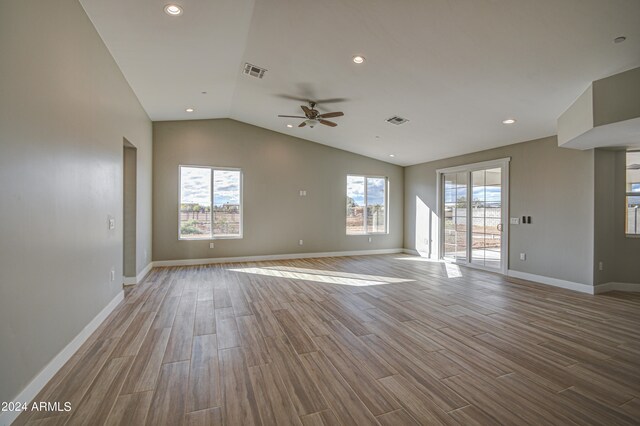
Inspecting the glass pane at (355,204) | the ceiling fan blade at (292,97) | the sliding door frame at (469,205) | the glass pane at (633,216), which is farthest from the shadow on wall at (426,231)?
the ceiling fan blade at (292,97)

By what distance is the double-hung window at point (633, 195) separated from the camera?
5.00 metres

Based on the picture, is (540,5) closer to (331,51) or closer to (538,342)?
(331,51)

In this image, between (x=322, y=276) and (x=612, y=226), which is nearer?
(x=612, y=226)

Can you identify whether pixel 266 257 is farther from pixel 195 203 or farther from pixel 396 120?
pixel 396 120

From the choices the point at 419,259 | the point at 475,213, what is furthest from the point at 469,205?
the point at 419,259

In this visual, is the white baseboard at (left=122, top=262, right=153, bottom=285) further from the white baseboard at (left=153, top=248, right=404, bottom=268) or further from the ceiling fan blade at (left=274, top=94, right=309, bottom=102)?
the ceiling fan blade at (left=274, top=94, right=309, bottom=102)

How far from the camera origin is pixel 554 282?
521 centimetres

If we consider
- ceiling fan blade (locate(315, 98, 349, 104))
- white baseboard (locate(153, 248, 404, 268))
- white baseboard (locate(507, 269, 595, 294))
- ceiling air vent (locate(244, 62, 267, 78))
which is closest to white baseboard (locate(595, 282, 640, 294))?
white baseboard (locate(507, 269, 595, 294))

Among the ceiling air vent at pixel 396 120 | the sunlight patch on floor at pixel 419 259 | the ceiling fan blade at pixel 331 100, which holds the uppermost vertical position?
the ceiling fan blade at pixel 331 100

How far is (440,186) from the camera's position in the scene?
25.4 feet

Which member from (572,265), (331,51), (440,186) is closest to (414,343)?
(331,51)

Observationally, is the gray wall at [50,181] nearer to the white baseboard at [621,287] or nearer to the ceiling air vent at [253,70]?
the ceiling air vent at [253,70]

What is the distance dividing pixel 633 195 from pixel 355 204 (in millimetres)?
5587

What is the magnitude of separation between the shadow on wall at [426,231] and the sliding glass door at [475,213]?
0.20 m
